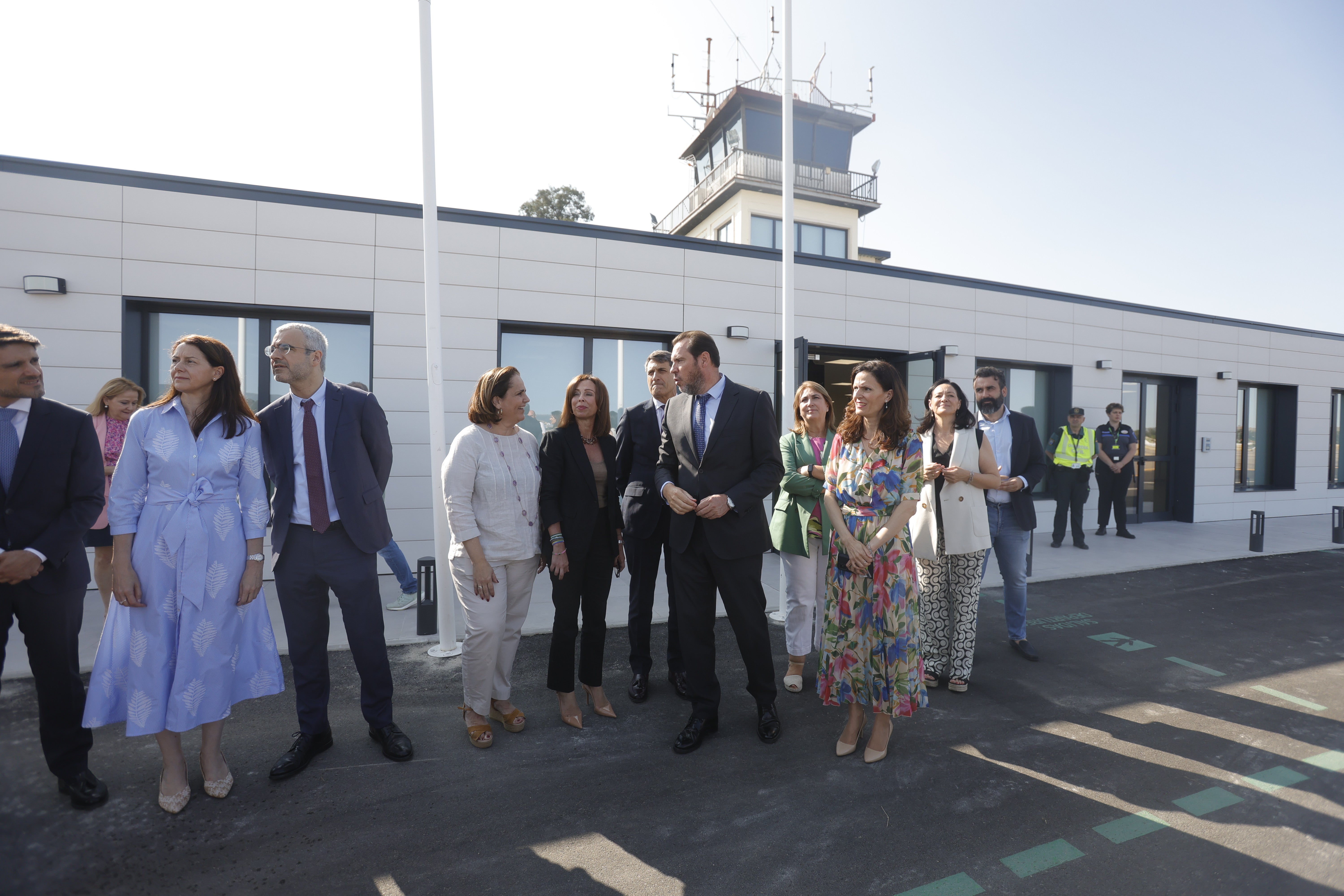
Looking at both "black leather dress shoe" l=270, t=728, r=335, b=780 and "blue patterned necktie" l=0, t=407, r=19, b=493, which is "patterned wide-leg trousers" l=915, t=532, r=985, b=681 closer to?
"black leather dress shoe" l=270, t=728, r=335, b=780

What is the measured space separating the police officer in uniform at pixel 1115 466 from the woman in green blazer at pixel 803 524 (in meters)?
7.66

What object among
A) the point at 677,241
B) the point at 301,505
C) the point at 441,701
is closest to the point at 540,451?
the point at 301,505

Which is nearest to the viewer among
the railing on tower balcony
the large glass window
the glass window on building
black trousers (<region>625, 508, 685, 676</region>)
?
black trousers (<region>625, 508, 685, 676</region>)

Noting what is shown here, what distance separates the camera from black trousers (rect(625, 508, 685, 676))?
364cm

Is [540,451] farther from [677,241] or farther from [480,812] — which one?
[677,241]

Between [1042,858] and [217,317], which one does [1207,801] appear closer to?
[1042,858]

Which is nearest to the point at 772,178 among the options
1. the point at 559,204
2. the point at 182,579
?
the point at 559,204

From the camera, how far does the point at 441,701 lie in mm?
3625

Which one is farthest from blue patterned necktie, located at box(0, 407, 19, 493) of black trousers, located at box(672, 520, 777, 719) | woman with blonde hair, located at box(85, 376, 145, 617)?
black trousers, located at box(672, 520, 777, 719)

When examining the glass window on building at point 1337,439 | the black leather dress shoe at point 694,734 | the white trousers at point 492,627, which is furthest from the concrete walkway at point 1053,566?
the glass window on building at point 1337,439

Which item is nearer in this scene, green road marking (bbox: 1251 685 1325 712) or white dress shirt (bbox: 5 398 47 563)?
white dress shirt (bbox: 5 398 47 563)

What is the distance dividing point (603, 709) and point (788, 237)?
407 cm

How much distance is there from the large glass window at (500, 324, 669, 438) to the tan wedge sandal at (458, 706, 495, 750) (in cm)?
433

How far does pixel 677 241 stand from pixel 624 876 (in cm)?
686
